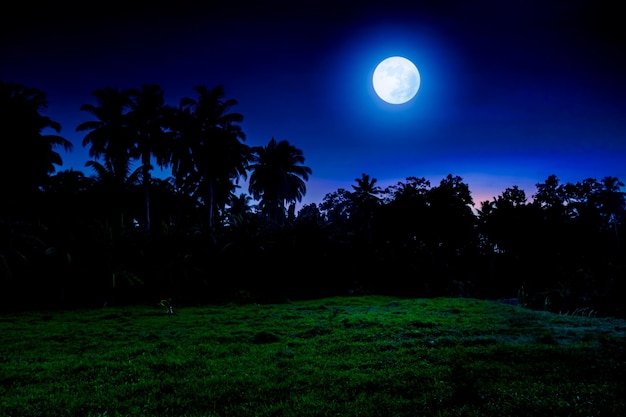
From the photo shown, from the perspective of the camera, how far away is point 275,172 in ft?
174

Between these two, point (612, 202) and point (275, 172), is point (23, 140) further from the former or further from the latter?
point (612, 202)

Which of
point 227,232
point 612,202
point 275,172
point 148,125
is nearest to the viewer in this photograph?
point 227,232

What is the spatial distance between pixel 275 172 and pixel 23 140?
1145 inches

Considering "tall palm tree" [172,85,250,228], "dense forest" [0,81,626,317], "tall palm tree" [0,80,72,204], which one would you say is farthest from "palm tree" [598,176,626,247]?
"tall palm tree" [0,80,72,204]

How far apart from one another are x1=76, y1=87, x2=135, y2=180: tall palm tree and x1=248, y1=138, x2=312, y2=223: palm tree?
61.0ft

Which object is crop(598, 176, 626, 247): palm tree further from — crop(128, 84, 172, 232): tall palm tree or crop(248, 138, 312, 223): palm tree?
crop(128, 84, 172, 232): tall palm tree

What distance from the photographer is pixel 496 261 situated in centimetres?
5356

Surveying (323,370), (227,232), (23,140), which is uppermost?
(23,140)

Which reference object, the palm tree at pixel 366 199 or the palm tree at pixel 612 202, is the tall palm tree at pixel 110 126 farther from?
the palm tree at pixel 612 202

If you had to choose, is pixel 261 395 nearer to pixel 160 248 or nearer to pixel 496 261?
pixel 160 248

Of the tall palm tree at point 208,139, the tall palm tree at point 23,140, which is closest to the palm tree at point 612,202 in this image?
the tall palm tree at point 208,139

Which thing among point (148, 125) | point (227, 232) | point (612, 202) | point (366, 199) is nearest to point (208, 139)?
point (148, 125)

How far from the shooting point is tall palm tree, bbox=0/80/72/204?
34.0m

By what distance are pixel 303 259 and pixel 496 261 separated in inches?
1373
